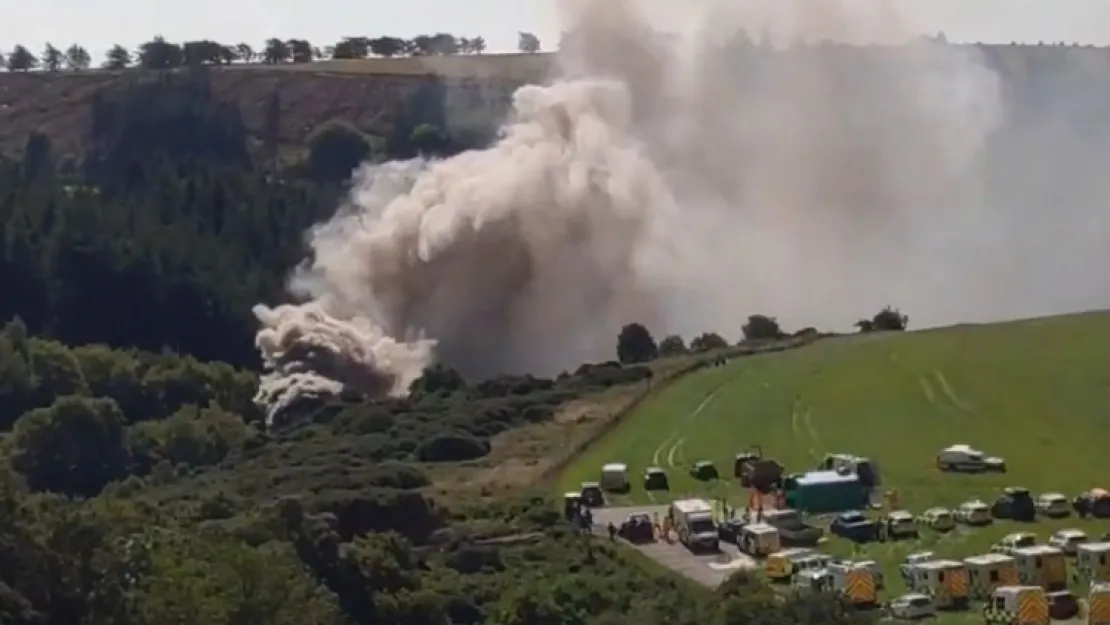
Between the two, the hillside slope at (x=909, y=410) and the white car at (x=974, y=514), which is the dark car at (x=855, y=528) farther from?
the hillside slope at (x=909, y=410)

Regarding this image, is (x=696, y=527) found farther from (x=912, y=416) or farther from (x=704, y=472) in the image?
(x=912, y=416)

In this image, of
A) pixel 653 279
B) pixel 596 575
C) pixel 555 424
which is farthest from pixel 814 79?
pixel 596 575

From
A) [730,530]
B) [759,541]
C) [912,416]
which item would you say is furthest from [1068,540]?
[912,416]

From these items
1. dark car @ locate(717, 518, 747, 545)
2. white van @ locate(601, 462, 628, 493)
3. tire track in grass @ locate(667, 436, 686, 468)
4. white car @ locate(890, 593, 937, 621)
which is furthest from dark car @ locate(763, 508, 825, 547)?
tire track in grass @ locate(667, 436, 686, 468)

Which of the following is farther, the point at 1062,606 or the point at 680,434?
the point at 680,434

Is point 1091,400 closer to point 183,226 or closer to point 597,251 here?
point 597,251

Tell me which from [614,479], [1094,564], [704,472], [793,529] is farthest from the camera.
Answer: [704,472]
